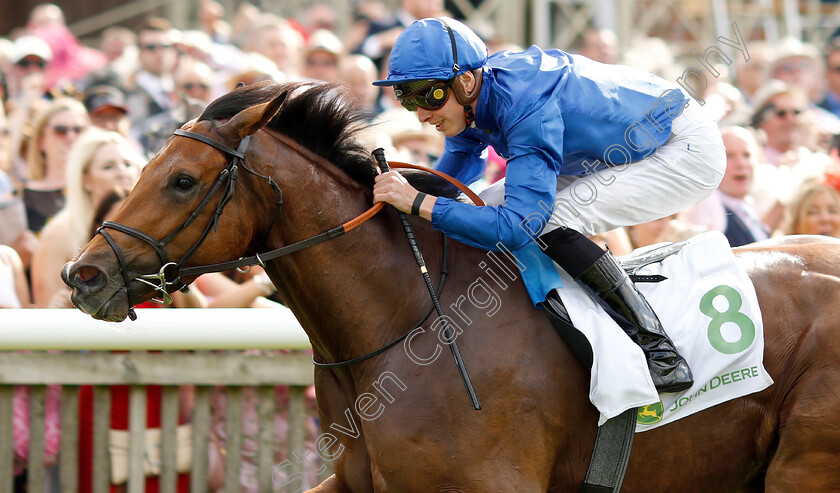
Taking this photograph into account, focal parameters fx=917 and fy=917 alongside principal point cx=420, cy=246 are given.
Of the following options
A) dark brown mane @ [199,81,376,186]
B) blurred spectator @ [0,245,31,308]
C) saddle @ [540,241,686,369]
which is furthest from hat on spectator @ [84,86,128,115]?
saddle @ [540,241,686,369]

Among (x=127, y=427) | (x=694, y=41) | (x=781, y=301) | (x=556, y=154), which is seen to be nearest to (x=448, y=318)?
(x=556, y=154)

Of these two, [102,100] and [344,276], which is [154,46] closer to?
[102,100]

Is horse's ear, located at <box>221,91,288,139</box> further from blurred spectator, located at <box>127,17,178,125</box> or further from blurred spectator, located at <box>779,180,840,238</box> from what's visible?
blurred spectator, located at <box>127,17,178,125</box>

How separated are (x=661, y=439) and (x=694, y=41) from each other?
30.7ft

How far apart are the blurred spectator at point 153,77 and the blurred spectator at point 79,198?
220 cm

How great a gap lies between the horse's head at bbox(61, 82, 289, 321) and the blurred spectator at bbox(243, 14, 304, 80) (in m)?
Result: 4.89

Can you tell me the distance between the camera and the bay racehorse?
2824mm

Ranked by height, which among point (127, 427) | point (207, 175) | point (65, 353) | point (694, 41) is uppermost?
point (207, 175)

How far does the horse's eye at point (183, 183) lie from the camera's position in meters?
2.81

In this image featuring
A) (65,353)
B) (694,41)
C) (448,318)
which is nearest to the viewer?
(448,318)

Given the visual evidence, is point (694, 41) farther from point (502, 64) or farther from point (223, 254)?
point (223, 254)

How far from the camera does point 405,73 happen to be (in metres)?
2.96

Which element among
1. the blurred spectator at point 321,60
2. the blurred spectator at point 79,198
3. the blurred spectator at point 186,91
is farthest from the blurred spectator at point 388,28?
the blurred spectator at point 79,198

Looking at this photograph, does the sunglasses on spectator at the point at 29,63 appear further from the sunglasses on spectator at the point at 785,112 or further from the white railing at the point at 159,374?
the sunglasses on spectator at the point at 785,112
